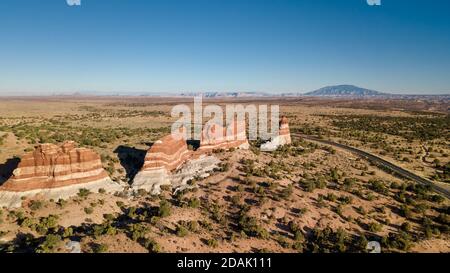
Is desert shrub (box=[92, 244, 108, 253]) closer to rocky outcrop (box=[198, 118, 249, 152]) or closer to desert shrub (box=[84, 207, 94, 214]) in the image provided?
desert shrub (box=[84, 207, 94, 214])

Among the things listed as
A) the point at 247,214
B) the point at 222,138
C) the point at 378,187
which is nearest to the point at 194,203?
the point at 247,214

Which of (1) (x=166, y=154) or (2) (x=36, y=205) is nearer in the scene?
(2) (x=36, y=205)

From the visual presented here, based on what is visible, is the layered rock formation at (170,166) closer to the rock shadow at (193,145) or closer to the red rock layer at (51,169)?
the red rock layer at (51,169)

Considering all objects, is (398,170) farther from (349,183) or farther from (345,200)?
(345,200)

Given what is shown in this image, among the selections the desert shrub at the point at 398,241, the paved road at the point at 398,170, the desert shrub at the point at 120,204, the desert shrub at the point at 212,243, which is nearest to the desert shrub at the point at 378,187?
the paved road at the point at 398,170

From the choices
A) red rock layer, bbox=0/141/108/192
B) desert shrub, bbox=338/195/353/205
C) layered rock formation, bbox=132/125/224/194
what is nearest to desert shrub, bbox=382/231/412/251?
desert shrub, bbox=338/195/353/205
